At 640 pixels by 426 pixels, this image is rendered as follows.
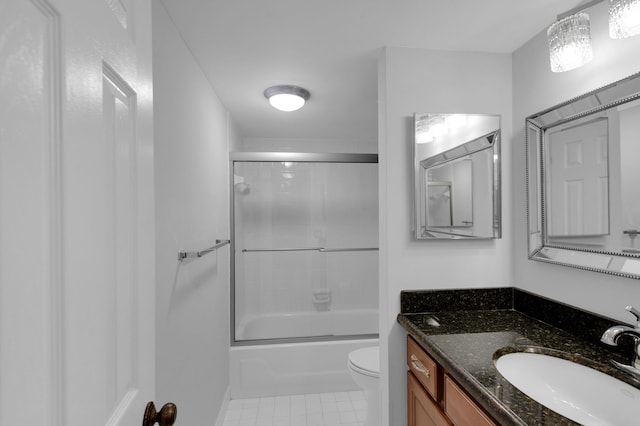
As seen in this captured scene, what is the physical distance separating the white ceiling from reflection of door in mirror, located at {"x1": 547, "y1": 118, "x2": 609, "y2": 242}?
544 millimetres

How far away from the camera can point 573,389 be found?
104cm

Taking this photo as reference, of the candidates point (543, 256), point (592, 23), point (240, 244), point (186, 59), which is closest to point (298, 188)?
point (240, 244)

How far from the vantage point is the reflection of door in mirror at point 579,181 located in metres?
1.20

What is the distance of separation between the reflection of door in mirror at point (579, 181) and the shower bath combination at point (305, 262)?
1.58m

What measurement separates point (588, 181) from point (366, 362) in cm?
155

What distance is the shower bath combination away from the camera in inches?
105

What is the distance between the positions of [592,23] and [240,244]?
2595 millimetres

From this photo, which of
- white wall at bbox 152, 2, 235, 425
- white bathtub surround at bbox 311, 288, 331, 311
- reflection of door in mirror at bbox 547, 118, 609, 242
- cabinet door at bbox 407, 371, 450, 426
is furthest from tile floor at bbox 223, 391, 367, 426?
reflection of door in mirror at bbox 547, 118, 609, 242

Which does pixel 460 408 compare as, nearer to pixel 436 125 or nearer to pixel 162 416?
pixel 162 416

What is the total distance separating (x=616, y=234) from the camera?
1.16 m

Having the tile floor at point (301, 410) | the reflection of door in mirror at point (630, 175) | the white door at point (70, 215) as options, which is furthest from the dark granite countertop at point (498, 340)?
the tile floor at point (301, 410)

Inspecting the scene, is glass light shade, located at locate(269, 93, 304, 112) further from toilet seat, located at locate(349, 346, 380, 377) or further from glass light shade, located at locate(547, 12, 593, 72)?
toilet seat, located at locate(349, 346, 380, 377)

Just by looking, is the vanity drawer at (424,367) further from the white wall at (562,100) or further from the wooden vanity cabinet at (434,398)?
the white wall at (562,100)

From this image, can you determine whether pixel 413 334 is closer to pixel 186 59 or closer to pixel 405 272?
pixel 405 272
